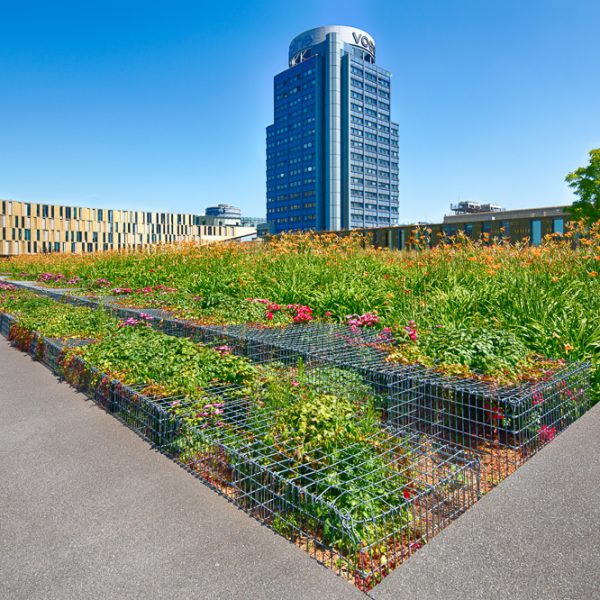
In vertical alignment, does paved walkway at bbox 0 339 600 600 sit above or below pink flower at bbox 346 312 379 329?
below

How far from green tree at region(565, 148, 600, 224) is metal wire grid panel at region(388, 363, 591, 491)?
30814 millimetres

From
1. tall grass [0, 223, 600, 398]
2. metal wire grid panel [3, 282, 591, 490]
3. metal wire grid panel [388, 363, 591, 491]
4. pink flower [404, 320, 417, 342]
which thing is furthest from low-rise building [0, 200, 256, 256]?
metal wire grid panel [388, 363, 591, 491]

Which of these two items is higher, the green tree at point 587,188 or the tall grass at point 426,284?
the green tree at point 587,188

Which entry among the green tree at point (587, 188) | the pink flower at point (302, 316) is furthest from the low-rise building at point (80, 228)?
the pink flower at point (302, 316)

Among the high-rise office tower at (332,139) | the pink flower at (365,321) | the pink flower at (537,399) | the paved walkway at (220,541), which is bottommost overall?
the paved walkway at (220,541)

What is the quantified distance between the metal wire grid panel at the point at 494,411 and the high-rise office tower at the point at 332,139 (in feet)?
330

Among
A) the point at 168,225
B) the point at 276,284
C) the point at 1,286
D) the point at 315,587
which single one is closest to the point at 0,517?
the point at 315,587

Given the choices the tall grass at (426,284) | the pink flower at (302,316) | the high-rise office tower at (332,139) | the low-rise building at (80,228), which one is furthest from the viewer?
the high-rise office tower at (332,139)

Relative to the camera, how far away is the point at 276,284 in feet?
28.5

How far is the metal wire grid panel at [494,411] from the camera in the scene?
3148 millimetres

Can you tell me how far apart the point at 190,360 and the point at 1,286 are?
12456 mm

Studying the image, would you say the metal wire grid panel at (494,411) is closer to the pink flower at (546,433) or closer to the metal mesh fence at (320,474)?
the pink flower at (546,433)

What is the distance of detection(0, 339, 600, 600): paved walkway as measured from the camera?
6.15 ft

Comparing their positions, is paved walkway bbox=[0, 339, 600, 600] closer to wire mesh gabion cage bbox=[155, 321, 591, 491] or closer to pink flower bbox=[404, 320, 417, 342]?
wire mesh gabion cage bbox=[155, 321, 591, 491]
